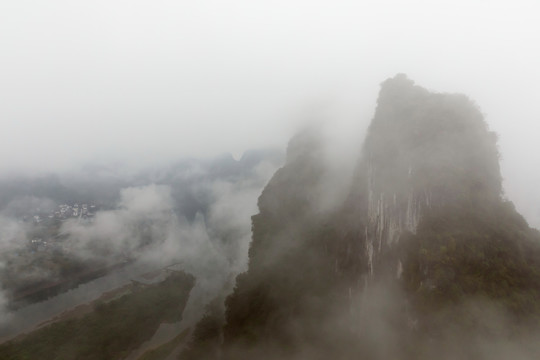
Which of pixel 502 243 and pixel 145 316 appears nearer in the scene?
pixel 502 243

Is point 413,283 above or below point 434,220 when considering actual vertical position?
below

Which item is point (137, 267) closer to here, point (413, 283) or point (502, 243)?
point (413, 283)

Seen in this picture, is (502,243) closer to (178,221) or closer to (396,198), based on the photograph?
(396,198)

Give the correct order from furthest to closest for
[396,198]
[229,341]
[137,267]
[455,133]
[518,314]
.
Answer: [137,267] < [229,341] < [396,198] < [455,133] < [518,314]

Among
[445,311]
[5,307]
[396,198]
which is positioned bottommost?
[5,307]

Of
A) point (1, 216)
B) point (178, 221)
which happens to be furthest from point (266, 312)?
point (1, 216)

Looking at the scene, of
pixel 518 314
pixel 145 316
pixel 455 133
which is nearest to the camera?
pixel 518 314

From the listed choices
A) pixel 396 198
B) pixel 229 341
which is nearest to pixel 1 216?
pixel 229 341
